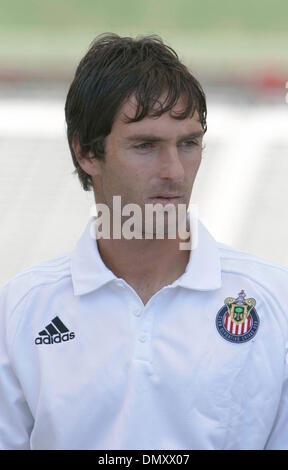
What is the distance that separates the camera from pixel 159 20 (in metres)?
12.6

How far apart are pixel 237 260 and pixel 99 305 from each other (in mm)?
383

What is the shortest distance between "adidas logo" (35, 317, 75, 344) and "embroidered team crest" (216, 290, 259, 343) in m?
0.39

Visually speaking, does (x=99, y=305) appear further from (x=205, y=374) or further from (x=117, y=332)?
(x=205, y=374)

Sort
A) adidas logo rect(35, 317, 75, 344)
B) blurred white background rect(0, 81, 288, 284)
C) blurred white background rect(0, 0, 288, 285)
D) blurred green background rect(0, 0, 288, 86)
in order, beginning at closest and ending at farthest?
adidas logo rect(35, 317, 75, 344) < blurred white background rect(0, 81, 288, 284) < blurred white background rect(0, 0, 288, 285) < blurred green background rect(0, 0, 288, 86)

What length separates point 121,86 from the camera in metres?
2.43

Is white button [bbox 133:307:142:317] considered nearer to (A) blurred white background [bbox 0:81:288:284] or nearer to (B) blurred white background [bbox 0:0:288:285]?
(B) blurred white background [bbox 0:0:288:285]

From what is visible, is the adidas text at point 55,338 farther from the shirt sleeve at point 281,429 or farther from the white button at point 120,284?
the shirt sleeve at point 281,429

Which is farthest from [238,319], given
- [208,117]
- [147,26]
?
[147,26]

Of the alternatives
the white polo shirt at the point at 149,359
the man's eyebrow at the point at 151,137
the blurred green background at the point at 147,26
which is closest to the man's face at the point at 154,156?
the man's eyebrow at the point at 151,137

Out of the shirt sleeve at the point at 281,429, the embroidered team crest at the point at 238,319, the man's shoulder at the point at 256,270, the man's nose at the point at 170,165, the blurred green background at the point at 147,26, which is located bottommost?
the shirt sleeve at the point at 281,429

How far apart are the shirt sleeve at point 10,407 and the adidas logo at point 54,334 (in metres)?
0.10

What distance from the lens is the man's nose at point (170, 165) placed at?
7.66ft

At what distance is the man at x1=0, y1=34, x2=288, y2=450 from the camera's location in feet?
7.67

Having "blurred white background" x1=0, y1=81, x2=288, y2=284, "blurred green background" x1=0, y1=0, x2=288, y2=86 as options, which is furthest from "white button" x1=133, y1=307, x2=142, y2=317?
"blurred green background" x1=0, y1=0, x2=288, y2=86
